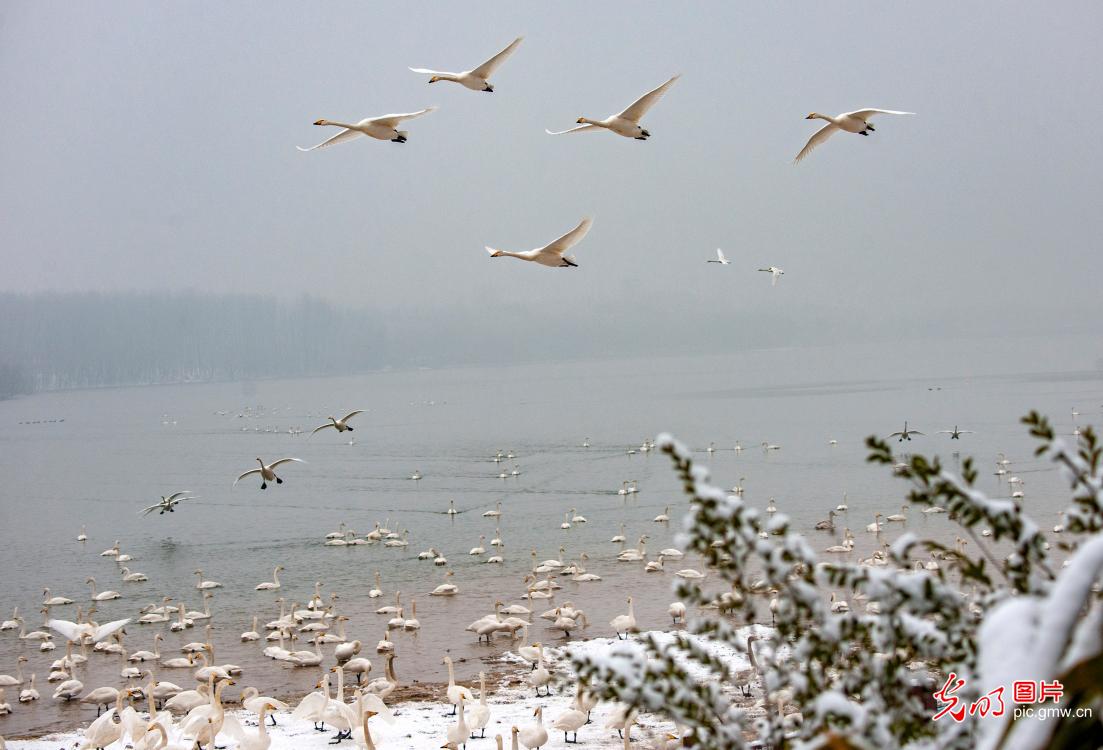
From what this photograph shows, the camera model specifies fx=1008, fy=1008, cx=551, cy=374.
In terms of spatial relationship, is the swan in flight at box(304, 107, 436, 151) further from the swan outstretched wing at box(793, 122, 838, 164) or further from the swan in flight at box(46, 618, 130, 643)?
the swan in flight at box(46, 618, 130, 643)

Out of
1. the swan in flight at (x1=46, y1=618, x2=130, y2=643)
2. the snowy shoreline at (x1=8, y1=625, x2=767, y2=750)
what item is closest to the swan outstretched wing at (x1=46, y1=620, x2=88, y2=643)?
the swan in flight at (x1=46, y1=618, x2=130, y2=643)

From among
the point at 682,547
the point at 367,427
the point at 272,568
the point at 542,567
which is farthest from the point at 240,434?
the point at 682,547

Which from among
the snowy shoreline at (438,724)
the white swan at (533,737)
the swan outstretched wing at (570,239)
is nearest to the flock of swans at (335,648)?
the white swan at (533,737)

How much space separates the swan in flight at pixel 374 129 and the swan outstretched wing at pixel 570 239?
2664 millimetres

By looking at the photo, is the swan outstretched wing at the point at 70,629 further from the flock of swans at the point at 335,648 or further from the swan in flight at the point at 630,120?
the swan in flight at the point at 630,120

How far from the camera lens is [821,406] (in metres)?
93.1

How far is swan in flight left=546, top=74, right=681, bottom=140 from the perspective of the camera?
11.5m

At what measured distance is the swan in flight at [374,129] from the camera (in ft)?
40.2

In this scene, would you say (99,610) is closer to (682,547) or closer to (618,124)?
(618,124)

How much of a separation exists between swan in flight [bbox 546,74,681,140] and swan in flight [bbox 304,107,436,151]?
213 cm

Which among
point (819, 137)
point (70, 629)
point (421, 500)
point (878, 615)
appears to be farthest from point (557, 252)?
point (421, 500)

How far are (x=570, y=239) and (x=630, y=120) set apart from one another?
196 cm

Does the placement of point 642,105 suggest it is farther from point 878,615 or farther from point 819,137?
point 878,615

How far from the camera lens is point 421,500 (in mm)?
43000
